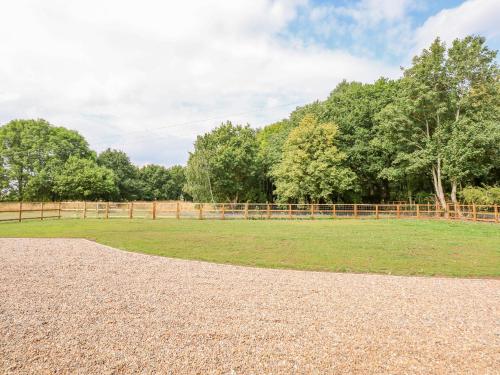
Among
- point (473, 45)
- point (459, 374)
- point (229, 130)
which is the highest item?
point (473, 45)

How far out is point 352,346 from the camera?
145 inches

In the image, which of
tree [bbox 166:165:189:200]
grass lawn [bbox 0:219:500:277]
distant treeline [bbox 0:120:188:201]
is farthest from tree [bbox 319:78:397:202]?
tree [bbox 166:165:189:200]

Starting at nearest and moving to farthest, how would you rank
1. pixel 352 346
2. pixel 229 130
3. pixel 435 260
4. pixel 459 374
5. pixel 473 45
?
pixel 459 374, pixel 352 346, pixel 435 260, pixel 473 45, pixel 229 130

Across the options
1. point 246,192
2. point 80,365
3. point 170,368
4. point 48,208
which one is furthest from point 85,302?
point 246,192

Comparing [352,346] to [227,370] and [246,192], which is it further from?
[246,192]

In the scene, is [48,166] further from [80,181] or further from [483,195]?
[483,195]

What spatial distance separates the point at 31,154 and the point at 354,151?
1647 inches

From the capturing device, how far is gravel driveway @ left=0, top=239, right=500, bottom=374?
331cm

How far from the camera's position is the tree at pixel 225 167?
35.7 metres

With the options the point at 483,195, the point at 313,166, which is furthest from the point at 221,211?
the point at 483,195

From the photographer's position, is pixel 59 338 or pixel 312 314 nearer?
pixel 59 338

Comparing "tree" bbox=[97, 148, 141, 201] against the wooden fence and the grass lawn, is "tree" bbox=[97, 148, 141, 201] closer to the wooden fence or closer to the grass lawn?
the wooden fence

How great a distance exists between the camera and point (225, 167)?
1471 inches

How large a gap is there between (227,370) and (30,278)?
537cm
